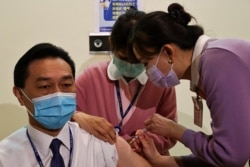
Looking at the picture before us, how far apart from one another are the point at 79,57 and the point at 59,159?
105 cm

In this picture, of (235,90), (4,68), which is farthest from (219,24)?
(4,68)

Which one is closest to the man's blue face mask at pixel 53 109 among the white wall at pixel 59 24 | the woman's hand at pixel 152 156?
the woman's hand at pixel 152 156

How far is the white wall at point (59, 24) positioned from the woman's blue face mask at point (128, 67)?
574 millimetres

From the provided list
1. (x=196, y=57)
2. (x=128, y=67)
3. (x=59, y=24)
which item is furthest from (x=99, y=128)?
(x=59, y=24)

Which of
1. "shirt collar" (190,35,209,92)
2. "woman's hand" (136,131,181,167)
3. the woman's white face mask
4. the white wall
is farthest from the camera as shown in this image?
the white wall

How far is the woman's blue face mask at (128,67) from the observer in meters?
1.82

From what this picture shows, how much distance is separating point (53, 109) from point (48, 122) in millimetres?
66

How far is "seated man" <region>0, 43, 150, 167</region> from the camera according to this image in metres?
1.43

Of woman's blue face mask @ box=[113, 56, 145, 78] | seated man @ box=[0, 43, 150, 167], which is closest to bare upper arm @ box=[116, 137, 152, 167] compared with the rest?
seated man @ box=[0, 43, 150, 167]

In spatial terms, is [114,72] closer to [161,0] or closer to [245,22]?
[161,0]

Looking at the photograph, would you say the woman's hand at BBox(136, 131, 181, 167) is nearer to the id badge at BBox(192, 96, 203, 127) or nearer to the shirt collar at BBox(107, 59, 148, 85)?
the id badge at BBox(192, 96, 203, 127)

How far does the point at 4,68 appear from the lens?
236cm

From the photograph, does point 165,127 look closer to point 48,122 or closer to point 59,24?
point 48,122

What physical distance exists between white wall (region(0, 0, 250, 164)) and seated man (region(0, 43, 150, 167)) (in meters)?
0.86
